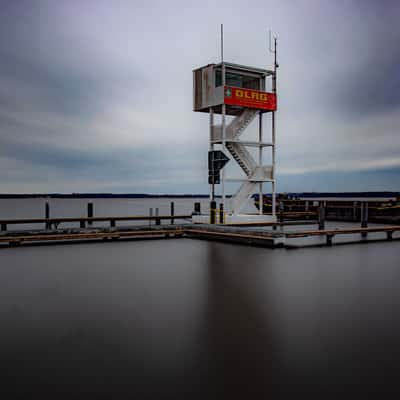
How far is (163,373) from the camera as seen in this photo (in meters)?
4.32

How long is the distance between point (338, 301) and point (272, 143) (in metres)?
15.9

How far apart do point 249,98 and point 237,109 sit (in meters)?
1.04

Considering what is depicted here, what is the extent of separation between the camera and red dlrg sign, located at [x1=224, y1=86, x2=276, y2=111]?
68.6ft

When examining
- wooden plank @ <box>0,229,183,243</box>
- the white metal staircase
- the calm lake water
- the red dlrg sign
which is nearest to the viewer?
the calm lake water

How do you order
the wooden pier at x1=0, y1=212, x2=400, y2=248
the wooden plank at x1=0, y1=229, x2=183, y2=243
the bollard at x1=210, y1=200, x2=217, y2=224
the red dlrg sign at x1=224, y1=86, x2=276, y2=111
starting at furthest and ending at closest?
the red dlrg sign at x1=224, y1=86, x2=276, y2=111, the bollard at x1=210, y1=200, x2=217, y2=224, the wooden plank at x1=0, y1=229, x2=183, y2=243, the wooden pier at x1=0, y1=212, x2=400, y2=248

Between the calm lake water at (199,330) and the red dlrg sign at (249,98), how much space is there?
37.8 ft

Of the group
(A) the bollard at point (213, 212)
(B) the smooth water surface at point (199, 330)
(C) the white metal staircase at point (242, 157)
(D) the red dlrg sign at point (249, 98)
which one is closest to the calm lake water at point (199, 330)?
(B) the smooth water surface at point (199, 330)

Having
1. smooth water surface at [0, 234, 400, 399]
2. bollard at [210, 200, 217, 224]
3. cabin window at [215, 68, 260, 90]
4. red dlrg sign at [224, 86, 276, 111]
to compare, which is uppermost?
cabin window at [215, 68, 260, 90]

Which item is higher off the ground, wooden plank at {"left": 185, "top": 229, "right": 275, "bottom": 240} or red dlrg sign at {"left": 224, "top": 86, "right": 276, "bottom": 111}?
red dlrg sign at {"left": 224, "top": 86, "right": 276, "bottom": 111}

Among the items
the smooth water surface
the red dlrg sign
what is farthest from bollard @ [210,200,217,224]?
the smooth water surface

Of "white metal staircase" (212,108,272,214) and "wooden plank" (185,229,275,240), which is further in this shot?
"white metal staircase" (212,108,272,214)

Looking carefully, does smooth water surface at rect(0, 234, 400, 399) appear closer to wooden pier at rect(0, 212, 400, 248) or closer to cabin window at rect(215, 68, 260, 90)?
wooden pier at rect(0, 212, 400, 248)

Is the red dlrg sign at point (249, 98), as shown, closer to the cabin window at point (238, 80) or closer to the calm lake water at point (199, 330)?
the cabin window at point (238, 80)

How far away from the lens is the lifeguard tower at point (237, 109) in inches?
830
